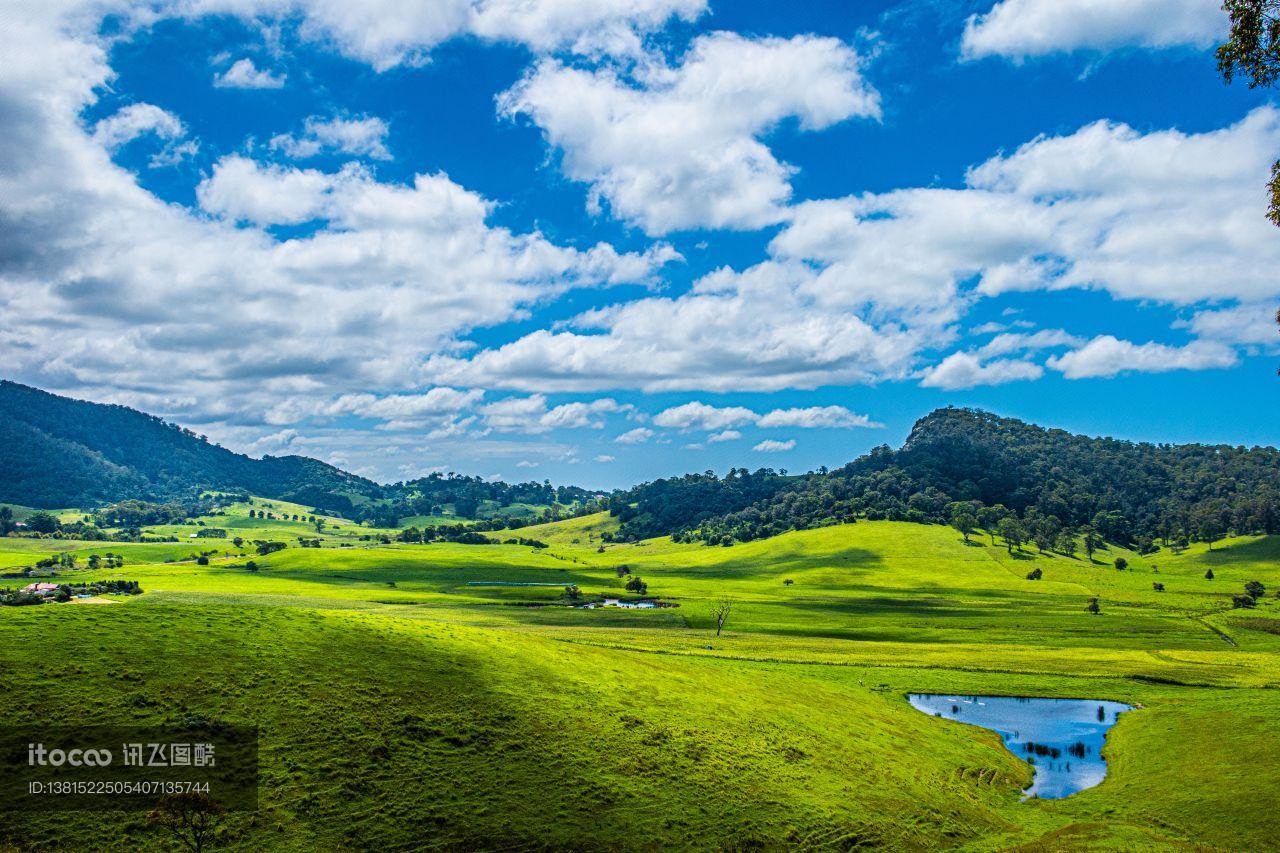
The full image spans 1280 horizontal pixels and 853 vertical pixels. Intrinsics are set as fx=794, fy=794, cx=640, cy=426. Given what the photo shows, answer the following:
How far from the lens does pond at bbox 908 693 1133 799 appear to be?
2549 inches

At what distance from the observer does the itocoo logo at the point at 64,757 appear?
129ft

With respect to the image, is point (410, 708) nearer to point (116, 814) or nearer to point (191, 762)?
point (191, 762)

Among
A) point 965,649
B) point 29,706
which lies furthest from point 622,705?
point 965,649

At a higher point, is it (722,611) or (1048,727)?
(1048,727)

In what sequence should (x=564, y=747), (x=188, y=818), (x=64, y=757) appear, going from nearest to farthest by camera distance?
(x=188, y=818)
(x=64, y=757)
(x=564, y=747)

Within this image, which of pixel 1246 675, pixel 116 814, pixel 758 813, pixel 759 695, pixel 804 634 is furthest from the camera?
pixel 804 634

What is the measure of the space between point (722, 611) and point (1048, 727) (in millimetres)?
91358

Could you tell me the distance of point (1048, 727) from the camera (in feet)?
268

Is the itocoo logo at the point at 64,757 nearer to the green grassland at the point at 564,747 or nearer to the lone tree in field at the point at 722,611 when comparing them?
the green grassland at the point at 564,747

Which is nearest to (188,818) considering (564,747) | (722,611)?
(564,747)

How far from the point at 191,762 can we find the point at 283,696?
7555 millimetres

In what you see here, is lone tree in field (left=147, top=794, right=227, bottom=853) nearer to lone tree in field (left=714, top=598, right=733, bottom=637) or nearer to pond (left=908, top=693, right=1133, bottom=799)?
pond (left=908, top=693, right=1133, bottom=799)

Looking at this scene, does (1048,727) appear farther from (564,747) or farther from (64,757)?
(64,757)

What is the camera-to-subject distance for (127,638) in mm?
52062
